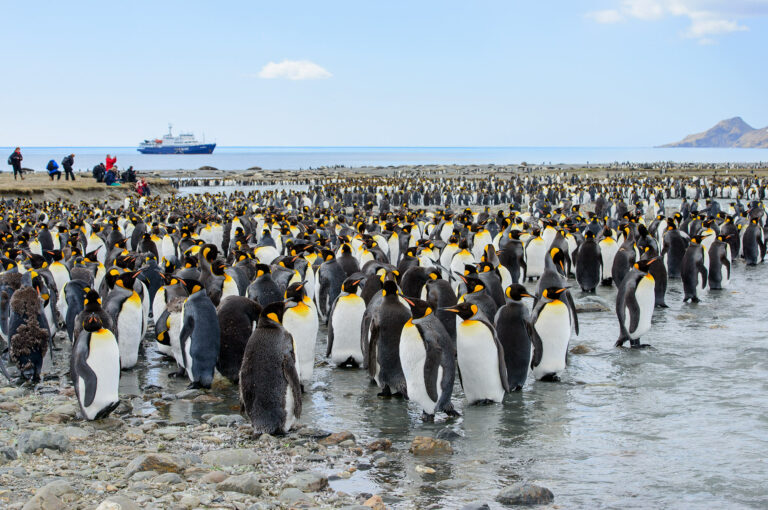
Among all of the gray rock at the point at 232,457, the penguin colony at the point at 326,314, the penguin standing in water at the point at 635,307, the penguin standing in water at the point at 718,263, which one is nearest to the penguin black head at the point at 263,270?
the penguin colony at the point at 326,314

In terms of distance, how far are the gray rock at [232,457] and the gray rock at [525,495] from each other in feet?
5.39

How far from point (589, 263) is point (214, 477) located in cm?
808

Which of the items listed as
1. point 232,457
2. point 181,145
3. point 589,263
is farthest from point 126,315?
point 181,145

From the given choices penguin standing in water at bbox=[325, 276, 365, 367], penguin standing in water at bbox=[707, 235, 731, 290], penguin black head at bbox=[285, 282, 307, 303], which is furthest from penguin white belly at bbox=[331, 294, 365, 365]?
penguin standing in water at bbox=[707, 235, 731, 290]

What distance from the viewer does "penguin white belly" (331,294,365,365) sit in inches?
271

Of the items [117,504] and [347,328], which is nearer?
[117,504]

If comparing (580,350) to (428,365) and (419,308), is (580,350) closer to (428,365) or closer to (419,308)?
(419,308)

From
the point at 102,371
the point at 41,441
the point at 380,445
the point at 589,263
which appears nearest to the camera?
the point at 41,441

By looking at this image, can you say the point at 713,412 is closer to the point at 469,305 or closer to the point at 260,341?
the point at 469,305

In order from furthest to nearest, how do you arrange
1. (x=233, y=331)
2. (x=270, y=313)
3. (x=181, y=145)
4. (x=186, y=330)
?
(x=181, y=145), (x=233, y=331), (x=186, y=330), (x=270, y=313)

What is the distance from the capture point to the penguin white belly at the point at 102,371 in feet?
17.6

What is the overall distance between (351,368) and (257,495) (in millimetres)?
3070

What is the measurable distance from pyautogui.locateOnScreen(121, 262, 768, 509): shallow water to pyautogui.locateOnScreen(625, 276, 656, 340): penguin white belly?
262 mm

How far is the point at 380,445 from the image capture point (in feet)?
16.2
